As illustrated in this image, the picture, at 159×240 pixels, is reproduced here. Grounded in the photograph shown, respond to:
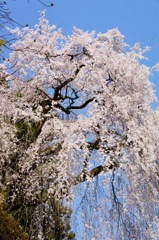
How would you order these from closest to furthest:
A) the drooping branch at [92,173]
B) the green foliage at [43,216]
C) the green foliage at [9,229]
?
the green foliage at [9,229] < the drooping branch at [92,173] < the green foliage at [43,216]

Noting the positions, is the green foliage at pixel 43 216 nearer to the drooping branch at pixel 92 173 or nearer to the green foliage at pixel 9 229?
the drooping branch at pixel 92 173

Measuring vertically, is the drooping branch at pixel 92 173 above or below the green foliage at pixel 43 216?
above

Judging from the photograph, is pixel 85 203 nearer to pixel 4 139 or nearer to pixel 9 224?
pixel 9 224

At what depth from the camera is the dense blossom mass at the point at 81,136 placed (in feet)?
16.9

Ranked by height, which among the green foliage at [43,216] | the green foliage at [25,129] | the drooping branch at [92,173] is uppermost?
the green foliage at [25,129]

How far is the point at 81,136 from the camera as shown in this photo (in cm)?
536

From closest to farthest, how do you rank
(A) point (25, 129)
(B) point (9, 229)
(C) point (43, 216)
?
(B) point (9, 229) < (C) point (43, 216) < (A) point (25, 129)

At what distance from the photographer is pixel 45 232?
19.2ft

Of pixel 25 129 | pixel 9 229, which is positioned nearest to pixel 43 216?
pixel 9 229

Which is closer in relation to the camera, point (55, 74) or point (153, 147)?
→ point (153, 147)

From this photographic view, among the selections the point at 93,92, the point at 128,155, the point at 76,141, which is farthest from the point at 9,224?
the point at 93,92

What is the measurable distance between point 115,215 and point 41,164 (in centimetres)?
132

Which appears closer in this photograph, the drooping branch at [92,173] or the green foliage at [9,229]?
the green foliage at [9,229]

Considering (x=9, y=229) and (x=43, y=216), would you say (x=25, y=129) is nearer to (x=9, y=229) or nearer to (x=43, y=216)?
(x=43, y=216)
